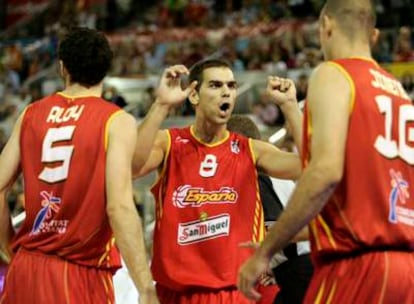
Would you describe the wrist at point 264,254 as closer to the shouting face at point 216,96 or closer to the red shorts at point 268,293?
the shouting face at point 216,96

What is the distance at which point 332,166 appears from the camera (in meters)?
3.83

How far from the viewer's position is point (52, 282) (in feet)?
15.7

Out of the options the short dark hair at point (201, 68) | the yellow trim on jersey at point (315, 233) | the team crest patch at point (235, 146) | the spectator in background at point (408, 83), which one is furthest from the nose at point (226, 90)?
the spectator in background at point (408, 83)

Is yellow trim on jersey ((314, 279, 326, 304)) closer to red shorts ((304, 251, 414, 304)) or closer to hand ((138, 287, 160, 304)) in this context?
red shorts ((304, 251, 414, 304))

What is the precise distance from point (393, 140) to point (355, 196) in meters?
0.29

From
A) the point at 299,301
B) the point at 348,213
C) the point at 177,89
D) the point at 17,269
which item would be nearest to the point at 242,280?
the point at 348,213

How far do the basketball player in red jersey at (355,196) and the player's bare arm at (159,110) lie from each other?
57.8 inches

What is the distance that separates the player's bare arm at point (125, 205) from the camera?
457 centimetres

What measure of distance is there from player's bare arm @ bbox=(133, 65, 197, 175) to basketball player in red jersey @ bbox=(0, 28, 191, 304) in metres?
0.54

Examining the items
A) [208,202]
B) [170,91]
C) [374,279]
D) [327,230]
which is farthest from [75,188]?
[374,279]

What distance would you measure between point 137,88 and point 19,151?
1289 cm

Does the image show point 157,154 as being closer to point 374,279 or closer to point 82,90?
point 82,90

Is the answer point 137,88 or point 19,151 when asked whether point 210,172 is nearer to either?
point 19,151

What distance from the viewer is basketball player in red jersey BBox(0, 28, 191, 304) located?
4.71 metres
